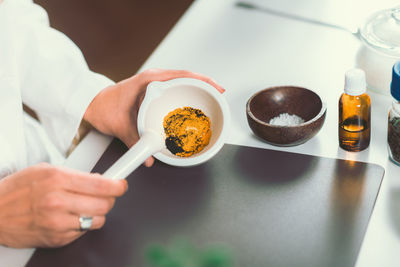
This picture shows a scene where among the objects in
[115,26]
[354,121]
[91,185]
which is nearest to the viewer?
[91,185]

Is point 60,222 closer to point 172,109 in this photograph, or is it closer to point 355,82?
point 172,109

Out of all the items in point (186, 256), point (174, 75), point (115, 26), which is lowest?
point (115, 26)

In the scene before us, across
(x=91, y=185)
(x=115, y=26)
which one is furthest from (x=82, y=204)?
(x=115, y=26)

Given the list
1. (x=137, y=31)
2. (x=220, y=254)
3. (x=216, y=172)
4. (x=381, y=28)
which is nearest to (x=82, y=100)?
(x=216, y=172)

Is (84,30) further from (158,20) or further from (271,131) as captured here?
(271,131)

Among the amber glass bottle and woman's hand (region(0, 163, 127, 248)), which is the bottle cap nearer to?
the amber glass bottle

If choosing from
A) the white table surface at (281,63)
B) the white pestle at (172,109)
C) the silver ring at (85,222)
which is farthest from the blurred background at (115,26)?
the silver ring at (85,222)
